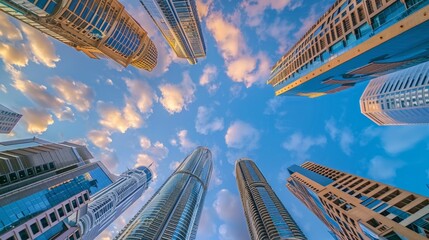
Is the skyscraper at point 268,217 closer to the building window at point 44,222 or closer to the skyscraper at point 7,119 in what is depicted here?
the building window at point 44,222

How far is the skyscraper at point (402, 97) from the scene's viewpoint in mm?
105000

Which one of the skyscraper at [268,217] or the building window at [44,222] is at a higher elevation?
the building window at [44,222]

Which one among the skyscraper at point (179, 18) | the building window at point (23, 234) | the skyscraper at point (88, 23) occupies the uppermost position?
the skyscraper at point (179, 18)

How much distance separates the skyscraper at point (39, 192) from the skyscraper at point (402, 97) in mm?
152915

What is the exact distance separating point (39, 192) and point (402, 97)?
169461mm

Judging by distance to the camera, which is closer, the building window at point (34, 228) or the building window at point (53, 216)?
the building window at point (34, 228)

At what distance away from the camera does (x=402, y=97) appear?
11756 centimetres

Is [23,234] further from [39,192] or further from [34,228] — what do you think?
[39,192]

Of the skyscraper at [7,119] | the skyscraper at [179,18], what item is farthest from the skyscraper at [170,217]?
the skyscraper at [179,18]

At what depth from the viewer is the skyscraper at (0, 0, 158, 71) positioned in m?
64.2

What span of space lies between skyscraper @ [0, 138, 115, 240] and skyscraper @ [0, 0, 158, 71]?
42.2 m

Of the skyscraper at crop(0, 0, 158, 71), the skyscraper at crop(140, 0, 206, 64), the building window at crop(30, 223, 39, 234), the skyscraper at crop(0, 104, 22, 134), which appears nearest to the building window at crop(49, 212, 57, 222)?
the building window at crop(30, 223, 39, 234)

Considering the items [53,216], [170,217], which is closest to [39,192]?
[53,216]

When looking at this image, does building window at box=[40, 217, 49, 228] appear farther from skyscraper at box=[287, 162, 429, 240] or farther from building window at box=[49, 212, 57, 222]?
skyscraper at box=[287, 162, 429, 240]
